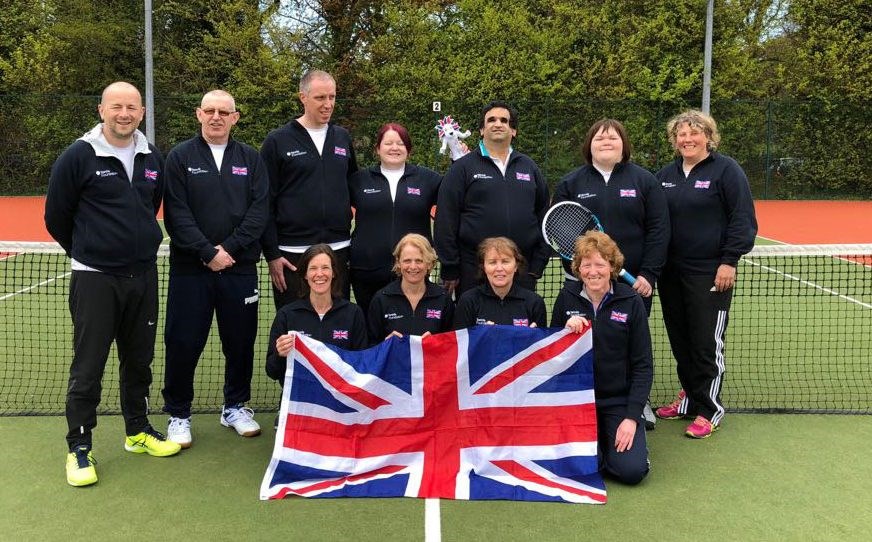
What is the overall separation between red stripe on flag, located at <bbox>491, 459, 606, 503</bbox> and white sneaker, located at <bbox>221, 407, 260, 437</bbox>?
161 centimetres

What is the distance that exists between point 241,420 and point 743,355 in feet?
14.2

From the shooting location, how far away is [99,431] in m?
4.63

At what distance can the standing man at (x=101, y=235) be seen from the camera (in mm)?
3875

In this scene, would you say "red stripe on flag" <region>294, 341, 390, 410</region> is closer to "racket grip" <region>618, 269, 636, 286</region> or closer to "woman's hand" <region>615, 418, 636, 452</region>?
"woman's hand" <region>615, 418, 636, 452</region>

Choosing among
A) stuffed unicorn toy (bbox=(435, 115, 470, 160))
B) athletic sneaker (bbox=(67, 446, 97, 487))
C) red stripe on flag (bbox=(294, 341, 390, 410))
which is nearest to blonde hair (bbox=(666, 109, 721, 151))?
red stripe on flag (bbox=(294, 341, 390, 410))

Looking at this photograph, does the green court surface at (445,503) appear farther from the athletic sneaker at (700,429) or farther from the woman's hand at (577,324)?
the woman's hand at (577,324)

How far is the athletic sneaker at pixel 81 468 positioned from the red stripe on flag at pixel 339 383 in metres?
1.27

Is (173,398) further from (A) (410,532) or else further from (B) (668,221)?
(B) (668,221)

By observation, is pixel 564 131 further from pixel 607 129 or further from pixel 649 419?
pixel 649 419

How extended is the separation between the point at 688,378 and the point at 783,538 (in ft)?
5.43

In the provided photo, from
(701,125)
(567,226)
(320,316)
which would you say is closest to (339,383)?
(320,316)

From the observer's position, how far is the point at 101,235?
390 cm

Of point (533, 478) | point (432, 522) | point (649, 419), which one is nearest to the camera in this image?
point (432, 522)

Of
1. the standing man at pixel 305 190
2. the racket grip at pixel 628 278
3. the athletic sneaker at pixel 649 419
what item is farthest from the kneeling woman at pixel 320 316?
the athletic sneaker at pixel 649 419
